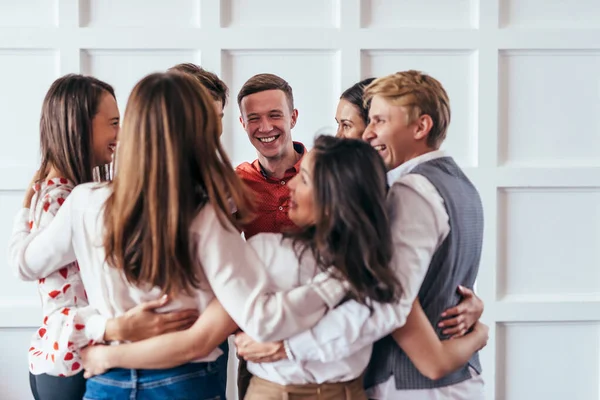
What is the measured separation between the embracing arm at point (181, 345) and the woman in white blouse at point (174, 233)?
1 centimetres

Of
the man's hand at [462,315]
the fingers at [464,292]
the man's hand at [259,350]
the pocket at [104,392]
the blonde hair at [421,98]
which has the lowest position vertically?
the pocket at [104,392]

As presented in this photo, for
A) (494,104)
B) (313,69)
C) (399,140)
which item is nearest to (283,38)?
(313,69)

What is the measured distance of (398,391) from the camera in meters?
1.34

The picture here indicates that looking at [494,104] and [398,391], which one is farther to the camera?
[494,104]

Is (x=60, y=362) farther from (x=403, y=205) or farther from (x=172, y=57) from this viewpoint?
(x=172, y=57)

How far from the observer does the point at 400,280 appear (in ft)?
3.97

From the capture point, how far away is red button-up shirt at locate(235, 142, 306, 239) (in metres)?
1.87

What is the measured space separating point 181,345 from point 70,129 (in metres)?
0.52

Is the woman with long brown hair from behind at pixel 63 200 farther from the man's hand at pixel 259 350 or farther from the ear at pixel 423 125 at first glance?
the ear at pixel 423 125

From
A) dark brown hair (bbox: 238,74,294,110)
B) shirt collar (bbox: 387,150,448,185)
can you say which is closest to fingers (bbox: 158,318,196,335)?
shirt collar (bbox: 387,150,448,185)

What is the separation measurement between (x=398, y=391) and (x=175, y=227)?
1.66 ft

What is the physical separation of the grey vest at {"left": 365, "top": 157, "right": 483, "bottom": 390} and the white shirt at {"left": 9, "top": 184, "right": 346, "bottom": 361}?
0.20 meters

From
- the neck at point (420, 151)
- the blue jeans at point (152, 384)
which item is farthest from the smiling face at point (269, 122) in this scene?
the blue jeans at point (152, 384)

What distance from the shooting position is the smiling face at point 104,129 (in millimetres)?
1507
